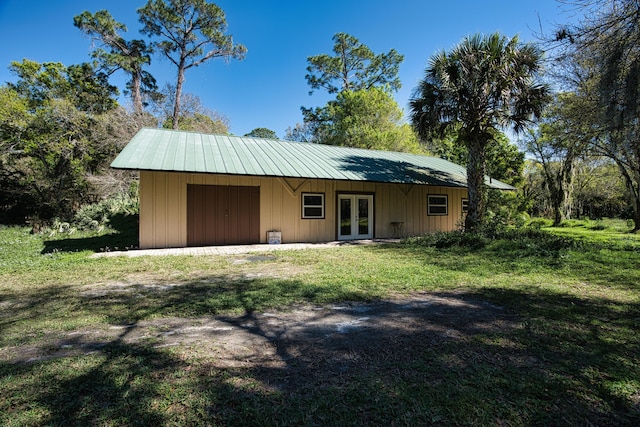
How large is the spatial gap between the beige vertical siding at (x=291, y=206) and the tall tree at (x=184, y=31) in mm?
13695

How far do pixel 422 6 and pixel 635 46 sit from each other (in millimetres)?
7650

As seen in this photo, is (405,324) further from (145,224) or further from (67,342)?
(145,224)

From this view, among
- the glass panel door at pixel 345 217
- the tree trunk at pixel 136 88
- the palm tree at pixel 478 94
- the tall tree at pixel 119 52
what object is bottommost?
the glass panel door at pixel 345 217

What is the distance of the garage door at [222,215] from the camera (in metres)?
10.9

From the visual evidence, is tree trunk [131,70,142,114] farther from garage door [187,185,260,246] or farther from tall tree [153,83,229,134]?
garage door [187,185,260,246]

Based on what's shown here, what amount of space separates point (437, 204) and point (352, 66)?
756 inches

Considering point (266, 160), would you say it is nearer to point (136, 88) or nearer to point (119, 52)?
point (136, 88)

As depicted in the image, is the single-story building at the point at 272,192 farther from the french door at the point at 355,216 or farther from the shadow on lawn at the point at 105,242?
the shadow on lawn at the point at 105,242

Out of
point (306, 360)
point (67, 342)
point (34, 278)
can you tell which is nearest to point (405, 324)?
point (306, 360)

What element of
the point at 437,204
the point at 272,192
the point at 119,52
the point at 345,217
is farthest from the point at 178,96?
the point at 437,204

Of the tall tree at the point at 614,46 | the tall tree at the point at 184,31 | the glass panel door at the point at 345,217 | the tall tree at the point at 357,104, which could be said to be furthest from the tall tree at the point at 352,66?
the tall tree at the point at 614,46

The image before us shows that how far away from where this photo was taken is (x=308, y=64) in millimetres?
29719

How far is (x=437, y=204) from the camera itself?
15.4m

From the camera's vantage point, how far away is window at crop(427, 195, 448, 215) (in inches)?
596
